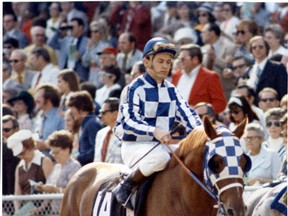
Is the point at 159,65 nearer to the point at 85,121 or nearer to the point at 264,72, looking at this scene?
the point at 85,121

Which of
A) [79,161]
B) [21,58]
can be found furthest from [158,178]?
[21,58]

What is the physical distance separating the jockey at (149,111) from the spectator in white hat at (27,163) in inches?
169

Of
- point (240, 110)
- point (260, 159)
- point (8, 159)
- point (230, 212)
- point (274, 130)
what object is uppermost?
point (240, 110)

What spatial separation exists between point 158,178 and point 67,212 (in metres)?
1.91

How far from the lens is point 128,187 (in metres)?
10.0

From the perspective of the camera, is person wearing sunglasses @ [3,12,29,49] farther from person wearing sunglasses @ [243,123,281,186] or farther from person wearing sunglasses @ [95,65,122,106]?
person wearing sunglasses @ [243,123,281,186]

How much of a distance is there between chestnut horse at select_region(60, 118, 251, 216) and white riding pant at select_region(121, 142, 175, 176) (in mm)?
97

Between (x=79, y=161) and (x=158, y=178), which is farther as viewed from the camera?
(x=79, y=161)

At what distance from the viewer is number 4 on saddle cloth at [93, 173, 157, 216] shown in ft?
32.8

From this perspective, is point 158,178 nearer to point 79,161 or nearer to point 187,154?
point 187,154

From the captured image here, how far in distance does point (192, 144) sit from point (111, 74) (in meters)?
7.24

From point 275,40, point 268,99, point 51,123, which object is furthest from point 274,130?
point 51,123

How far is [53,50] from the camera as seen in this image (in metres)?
20.5

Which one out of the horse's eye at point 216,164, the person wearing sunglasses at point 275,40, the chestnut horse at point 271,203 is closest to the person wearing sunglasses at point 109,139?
the chestnut horse at point 271,203
